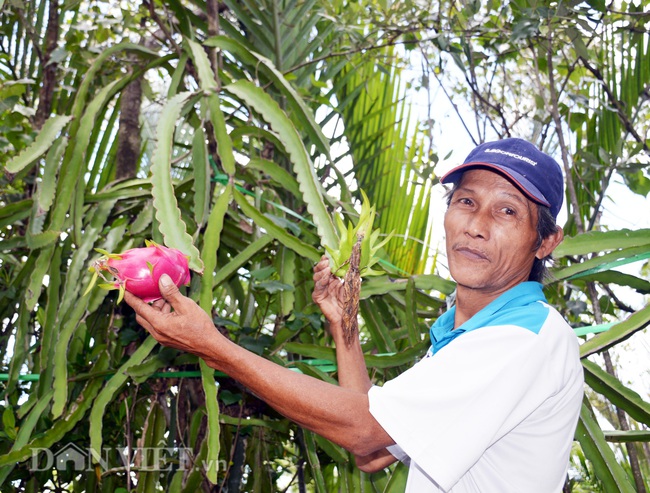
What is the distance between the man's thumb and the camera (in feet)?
4.36

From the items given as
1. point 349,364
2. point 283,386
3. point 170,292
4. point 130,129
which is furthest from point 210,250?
point 130,129

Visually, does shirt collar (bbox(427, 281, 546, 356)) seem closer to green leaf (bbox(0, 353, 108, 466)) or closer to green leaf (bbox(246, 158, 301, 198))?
green leaf (bbox(246, 158, 301, 198))

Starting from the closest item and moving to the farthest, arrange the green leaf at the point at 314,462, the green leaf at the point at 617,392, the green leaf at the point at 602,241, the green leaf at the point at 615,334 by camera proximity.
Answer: the green leaf at the point at 615,334
the green leaf at the point at 617,392
the green leaf at the point at 602,241
the green leaf at the point at 314,462

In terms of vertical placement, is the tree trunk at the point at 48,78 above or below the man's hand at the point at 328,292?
above

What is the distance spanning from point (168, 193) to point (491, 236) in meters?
0.92

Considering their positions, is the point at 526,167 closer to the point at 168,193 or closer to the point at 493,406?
the point at 493,406

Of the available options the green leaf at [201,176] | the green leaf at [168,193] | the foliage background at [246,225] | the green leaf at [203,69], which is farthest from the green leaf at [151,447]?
the green leaf at [203,69]

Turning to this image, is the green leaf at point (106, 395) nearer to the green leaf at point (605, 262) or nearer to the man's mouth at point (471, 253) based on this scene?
the man's mouth at point (471, 253)

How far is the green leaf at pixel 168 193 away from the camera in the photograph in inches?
72.4

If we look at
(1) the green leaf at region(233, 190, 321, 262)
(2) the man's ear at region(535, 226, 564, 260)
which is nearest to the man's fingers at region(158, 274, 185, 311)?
(2) the man's ear at region(535, 226, 564, 260)

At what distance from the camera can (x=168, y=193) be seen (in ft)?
6.65

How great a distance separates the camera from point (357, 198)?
3.44m

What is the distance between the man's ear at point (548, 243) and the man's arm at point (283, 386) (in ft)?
1.78

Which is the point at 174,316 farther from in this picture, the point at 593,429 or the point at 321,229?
the point at 593,429
